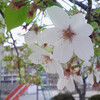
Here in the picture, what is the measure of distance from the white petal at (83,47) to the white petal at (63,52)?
10 millimetres

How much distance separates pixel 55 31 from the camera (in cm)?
22

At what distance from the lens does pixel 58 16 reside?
0.20m

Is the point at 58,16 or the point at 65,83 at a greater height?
the point at 58,16

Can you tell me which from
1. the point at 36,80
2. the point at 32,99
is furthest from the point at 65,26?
the point at 32,99

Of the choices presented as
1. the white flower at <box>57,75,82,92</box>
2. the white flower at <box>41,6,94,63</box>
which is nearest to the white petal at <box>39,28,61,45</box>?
the white flower at <box>41,6,94,63</box>

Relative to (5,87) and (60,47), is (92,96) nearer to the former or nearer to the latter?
(5,87)

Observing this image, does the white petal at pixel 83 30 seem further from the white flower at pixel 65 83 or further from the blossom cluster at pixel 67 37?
the white flower at pixel 65 83

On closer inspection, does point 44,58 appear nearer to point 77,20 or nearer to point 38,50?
point 38,50

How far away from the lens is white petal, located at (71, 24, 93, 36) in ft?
0.64

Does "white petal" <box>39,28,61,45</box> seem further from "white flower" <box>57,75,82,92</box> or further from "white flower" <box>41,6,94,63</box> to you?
"white flower" <box>57,75,82,92</box>

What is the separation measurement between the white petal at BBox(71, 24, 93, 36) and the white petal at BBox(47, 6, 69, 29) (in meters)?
0.02

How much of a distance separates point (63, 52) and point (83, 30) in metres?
0.04

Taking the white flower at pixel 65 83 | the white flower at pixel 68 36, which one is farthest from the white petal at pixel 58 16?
the white flower at pixel 65 83

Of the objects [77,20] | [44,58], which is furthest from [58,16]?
[44,58]
